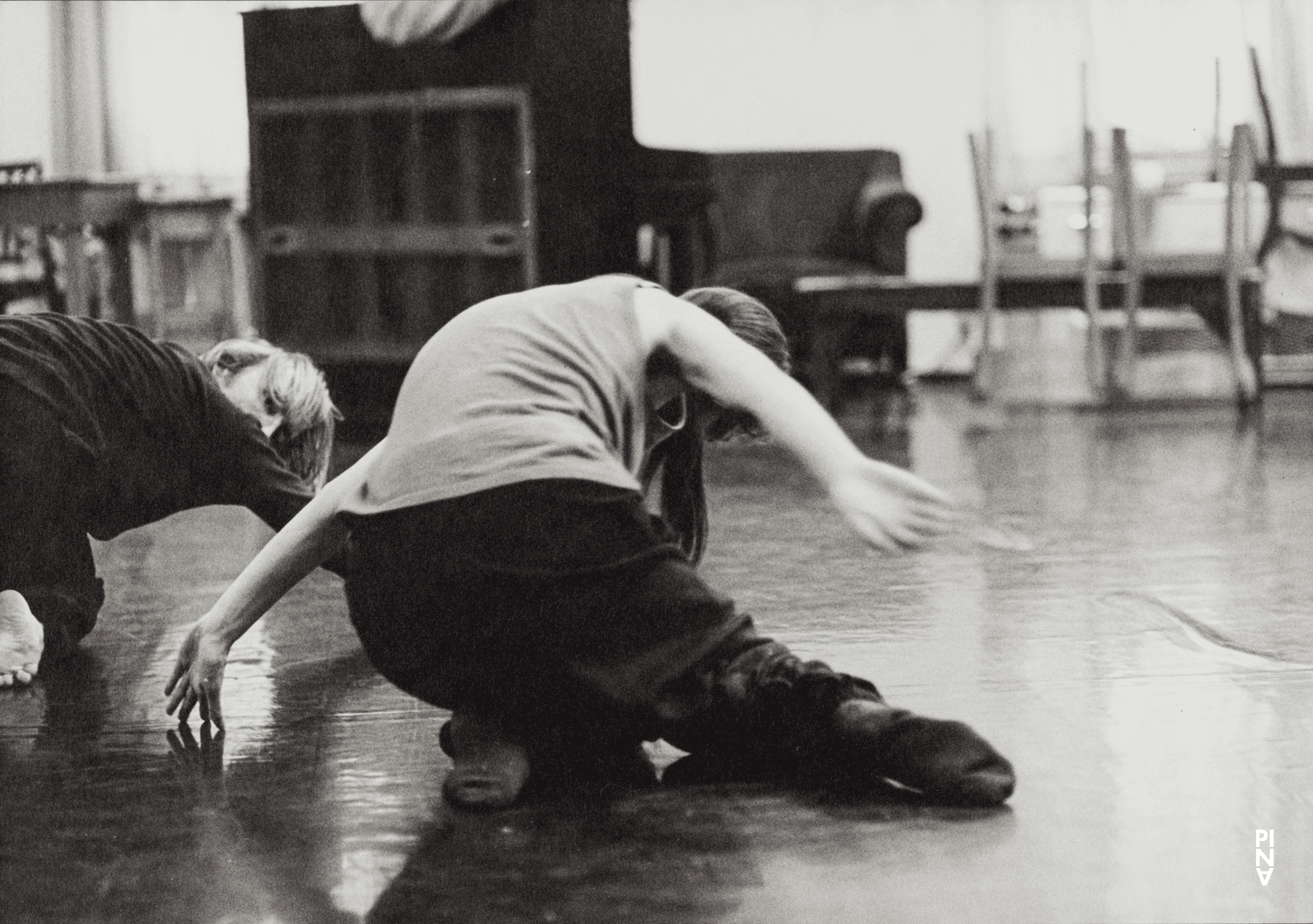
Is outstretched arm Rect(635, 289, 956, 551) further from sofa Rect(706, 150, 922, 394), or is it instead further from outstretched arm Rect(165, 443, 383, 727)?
sofa Rect(706, 150, 922, 394)

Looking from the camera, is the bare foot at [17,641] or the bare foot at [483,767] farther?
the bare foot at [17,641]

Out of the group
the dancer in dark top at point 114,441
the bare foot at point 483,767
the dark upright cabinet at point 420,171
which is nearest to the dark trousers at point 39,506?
the dancer in dark top at point 114,441

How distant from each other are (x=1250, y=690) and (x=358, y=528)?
92 cm

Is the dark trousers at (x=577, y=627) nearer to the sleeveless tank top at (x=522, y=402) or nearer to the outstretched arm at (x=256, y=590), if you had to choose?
the sleeveless tank top at (x=522, y=402)

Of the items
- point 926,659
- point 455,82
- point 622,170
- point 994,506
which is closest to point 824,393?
point 622,170

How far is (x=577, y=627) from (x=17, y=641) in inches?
33.1

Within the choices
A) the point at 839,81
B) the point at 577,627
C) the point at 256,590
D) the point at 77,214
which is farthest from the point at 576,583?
the point at 839,81

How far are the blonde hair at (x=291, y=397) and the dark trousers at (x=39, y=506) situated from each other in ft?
0.75

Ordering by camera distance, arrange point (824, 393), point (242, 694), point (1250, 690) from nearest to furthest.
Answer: point (1250, 690)
point (242, 694)
point (824, 393)

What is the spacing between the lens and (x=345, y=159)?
495cm

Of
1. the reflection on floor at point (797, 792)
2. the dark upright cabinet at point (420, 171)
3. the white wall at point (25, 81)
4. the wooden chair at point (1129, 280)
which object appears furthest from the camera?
the white wall at point (25, 81)

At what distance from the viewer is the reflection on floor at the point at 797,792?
123cm

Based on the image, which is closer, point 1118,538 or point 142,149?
point 1118,538

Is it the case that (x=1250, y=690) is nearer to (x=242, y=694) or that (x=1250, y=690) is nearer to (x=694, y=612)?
(x=694, y=612)
